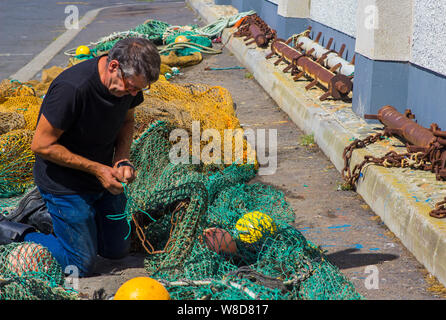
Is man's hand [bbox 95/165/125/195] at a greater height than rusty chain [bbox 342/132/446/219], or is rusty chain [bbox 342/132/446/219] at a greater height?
man's hand [bbox 95/165/125/195]

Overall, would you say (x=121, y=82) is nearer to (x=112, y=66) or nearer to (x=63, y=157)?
(x=112, y=66)

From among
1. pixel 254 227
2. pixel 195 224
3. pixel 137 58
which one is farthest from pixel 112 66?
pixel 254 227

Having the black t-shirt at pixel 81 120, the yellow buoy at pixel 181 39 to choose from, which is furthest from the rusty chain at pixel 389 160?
the yellow buoy at pixel 181 39

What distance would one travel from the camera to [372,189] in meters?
5.24

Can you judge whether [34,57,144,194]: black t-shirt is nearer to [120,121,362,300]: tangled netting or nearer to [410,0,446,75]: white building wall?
[120,121,362,300]: tangled netting

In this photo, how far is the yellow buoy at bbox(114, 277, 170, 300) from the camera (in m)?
3.20

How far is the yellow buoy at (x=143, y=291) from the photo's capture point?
126 inches

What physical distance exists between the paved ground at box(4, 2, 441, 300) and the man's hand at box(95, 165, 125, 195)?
72 centimetres

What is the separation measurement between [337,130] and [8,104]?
4.03 metres

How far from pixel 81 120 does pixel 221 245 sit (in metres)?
1.32

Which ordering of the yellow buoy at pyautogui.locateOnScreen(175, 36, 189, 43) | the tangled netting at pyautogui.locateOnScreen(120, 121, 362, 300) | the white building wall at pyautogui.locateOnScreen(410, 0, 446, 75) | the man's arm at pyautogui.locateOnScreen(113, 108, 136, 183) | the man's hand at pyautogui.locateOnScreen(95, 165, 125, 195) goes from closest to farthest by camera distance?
the tangled netting at pyautogui.locateOnScreen(120, 121, 362, 300), the man's hand at pyautogui.locateOnScreen(95, 165, 125, 195), the man's arm at pyautogui.locateOnScreen(113, 108, 136, 183), the white building wall at pyautogui.locateOnScreen(410, 0, 446, 75), the yellow buoy at pyautogui.locateOnScreen(175, 36, 189, 43)

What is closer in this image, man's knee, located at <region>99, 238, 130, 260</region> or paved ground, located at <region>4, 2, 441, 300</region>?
paved ground, located at <region>4, 2, 441, 300</region>

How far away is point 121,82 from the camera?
3.63 meters

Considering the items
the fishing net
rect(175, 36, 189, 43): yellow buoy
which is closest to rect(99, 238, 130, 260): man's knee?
the fishing net
